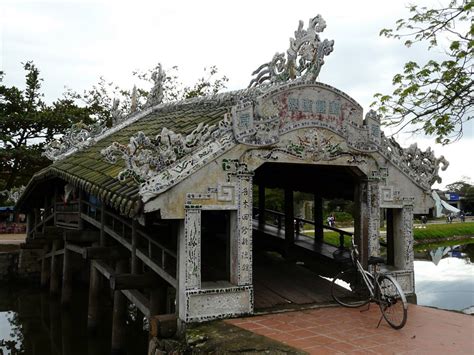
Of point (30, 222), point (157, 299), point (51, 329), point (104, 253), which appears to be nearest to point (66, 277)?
point (51, 329)

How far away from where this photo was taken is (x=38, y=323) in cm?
1401

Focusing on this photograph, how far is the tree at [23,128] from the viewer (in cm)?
2181

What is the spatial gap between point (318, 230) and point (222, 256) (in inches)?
139

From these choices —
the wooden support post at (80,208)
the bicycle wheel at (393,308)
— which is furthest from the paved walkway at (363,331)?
the wooden support post at (80,208)

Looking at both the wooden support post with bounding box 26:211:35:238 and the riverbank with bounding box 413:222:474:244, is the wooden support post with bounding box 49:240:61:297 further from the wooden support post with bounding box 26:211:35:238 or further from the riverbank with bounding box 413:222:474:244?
the riverbank with bounding box 413:222:474:244

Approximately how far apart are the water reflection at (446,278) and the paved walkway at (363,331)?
780 cm

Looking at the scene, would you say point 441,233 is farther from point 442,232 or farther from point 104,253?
point 104,253

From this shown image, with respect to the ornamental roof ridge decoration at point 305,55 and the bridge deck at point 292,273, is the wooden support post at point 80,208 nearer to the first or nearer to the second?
the bridge deck at point 292,273

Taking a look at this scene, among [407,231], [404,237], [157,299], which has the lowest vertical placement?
[157,299]

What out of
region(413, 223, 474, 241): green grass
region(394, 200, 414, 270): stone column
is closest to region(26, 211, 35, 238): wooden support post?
region(394, 200, 414, 270): stone column

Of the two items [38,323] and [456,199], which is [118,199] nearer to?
[38,323]

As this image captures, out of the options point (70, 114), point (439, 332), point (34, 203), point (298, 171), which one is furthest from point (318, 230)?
point (70, 114)

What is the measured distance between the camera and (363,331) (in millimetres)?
6078

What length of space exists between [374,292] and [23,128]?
66.3ft
